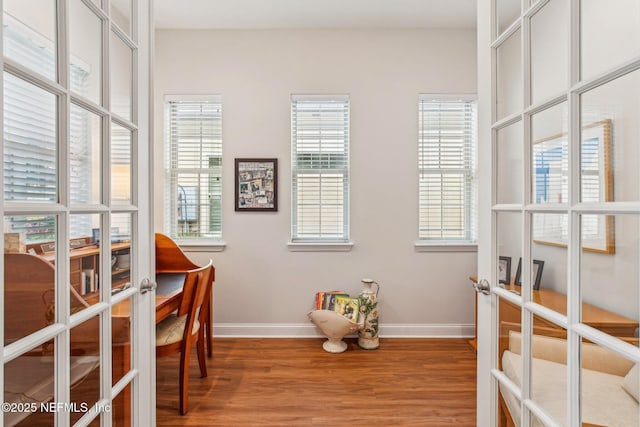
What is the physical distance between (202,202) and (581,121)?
9.12ft

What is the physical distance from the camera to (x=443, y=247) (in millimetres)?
2889

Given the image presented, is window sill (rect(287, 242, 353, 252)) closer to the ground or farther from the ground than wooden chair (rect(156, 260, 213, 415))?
farther from the ground

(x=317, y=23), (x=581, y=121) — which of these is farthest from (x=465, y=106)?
(x=581, y=121)

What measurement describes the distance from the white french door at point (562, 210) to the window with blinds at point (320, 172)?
5.89 ft

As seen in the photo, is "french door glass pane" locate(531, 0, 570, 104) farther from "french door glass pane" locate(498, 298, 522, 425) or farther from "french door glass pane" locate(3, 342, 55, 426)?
"french door glass pane" locate(3, 342, 55, 426)

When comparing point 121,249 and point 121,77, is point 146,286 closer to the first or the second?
point 121,249

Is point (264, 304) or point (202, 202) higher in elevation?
point (202, 202)

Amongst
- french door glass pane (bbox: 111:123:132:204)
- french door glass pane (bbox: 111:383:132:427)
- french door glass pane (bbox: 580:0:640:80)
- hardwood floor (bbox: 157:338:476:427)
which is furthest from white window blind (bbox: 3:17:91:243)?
hardwood floor (bbox: 157:338:476:427)

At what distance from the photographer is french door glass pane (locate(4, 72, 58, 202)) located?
0.66 meters

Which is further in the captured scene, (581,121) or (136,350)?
(136,350)

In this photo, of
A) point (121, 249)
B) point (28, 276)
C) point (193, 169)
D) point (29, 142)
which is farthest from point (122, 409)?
point (193, 169)

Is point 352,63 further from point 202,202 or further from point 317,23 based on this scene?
point 202,202

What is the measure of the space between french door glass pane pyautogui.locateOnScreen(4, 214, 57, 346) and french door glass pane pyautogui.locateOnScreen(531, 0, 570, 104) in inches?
51.5

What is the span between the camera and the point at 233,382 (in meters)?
2.15
